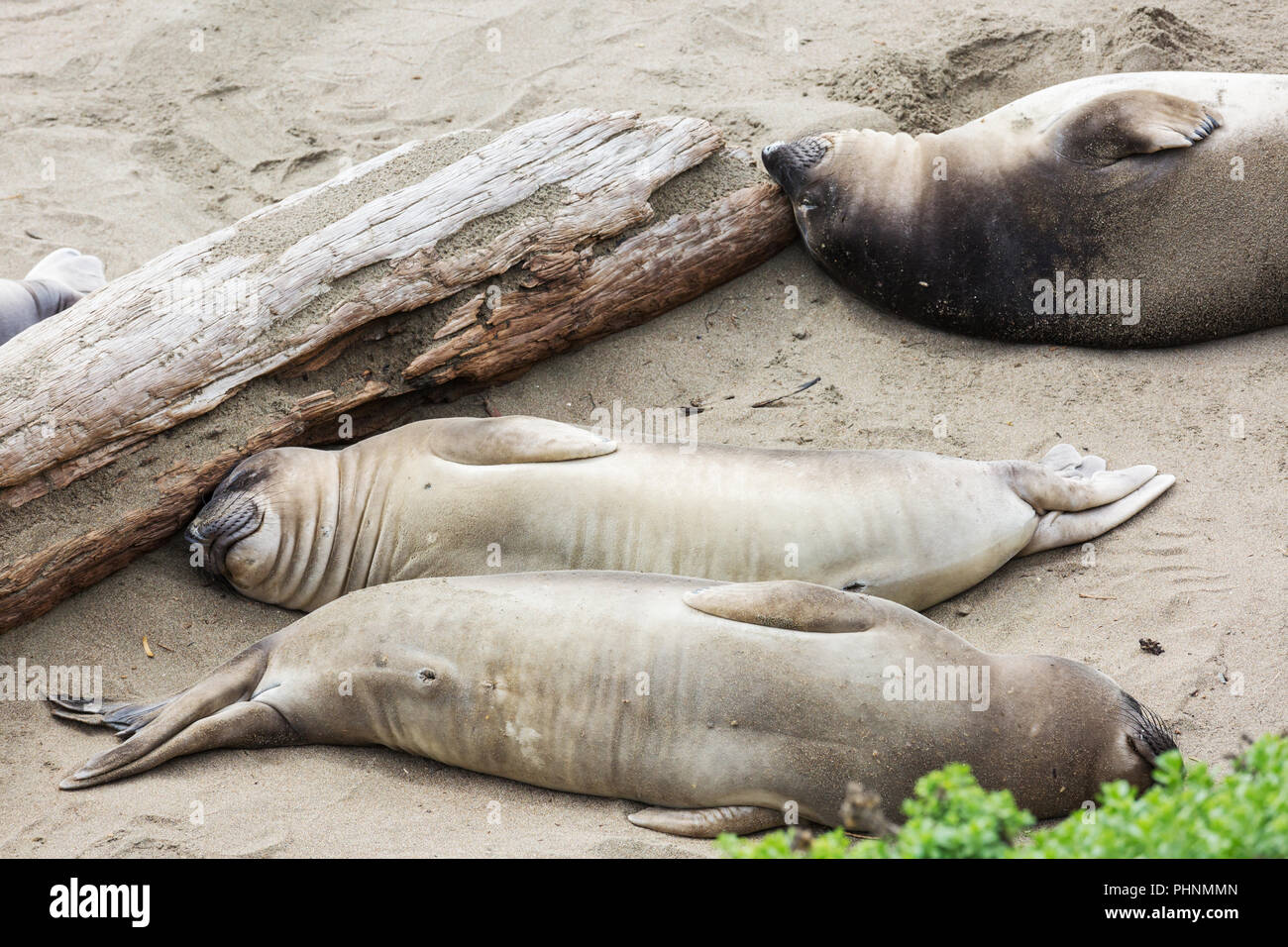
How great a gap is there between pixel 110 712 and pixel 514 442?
1677mm

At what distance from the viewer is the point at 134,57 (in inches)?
290

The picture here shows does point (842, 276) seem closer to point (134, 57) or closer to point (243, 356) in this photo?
point (243, 356)

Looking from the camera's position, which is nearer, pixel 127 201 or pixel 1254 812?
pixel 1254 812

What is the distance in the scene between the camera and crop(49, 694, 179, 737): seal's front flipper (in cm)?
404

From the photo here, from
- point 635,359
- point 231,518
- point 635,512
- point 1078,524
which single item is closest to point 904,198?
point 635,359

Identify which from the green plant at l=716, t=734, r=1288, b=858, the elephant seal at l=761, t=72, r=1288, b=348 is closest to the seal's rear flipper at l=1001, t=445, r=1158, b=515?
the elephant seal at l=761, t=72, r=1288, b=348

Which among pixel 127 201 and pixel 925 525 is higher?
Answer: pixel 127 201

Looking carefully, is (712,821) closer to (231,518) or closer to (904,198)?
(231,518)

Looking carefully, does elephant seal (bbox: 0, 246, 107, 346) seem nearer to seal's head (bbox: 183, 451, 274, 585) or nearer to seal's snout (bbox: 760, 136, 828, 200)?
seal's head (bbox: 183, 451, 274, 585)

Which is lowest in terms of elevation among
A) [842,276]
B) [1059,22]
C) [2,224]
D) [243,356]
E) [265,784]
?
[265,784]

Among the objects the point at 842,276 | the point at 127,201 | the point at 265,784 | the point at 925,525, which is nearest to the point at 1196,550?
the point at 925,525

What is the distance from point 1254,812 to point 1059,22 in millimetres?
5610

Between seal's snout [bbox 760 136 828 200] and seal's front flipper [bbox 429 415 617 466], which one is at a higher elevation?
seal's snout [bbox 760 136 828 200]
